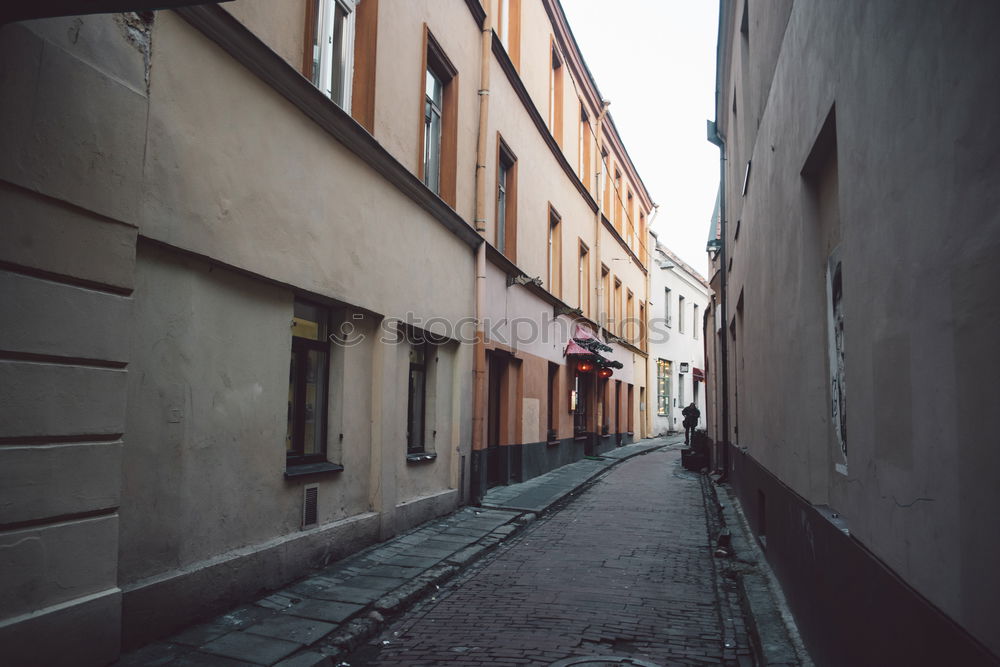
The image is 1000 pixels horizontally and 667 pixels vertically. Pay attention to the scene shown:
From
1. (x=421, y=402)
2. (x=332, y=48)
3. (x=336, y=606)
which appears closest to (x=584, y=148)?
(x=421, y=402)

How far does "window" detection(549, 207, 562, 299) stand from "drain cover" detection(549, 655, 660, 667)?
504 inches

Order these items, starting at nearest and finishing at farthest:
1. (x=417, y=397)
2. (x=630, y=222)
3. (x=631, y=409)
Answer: (x=417, y=397), (x=630, y=222), (x=631, y=409)

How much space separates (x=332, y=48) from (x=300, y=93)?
1.43 m

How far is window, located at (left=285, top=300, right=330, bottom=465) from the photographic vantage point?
723cm

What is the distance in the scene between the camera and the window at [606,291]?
2289cm

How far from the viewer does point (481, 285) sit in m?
12.0

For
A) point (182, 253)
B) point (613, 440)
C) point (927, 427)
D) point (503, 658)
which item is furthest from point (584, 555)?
point (613, 440)

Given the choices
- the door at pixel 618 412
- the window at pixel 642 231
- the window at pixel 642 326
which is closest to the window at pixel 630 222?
the window at pixel 642 231

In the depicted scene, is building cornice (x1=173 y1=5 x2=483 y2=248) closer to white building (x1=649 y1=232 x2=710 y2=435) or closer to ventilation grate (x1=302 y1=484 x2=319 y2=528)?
ventilation grate (x1=302 y1=484 x2=319 y2=528)

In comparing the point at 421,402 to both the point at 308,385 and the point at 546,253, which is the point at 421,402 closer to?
the point at 308,385

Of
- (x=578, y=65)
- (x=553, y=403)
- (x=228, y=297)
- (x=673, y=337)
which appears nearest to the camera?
(x=228, y=297)

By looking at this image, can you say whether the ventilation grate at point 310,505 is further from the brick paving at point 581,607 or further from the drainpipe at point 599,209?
the drainpipe at point 599,209

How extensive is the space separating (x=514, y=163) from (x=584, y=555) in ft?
27.1

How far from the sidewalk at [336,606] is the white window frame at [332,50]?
4.65m
